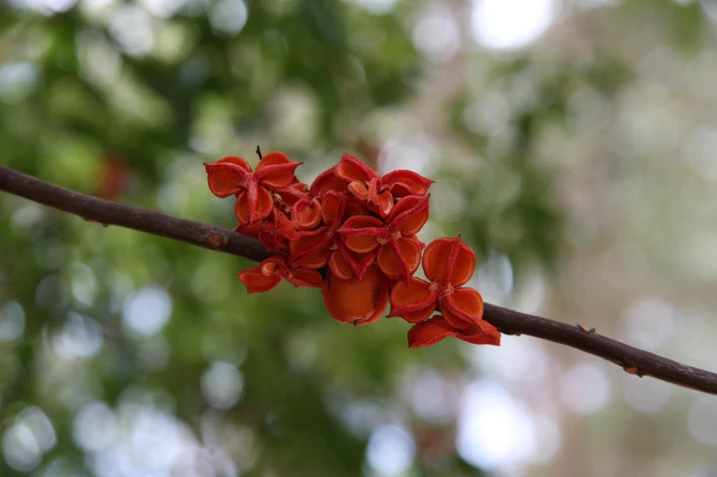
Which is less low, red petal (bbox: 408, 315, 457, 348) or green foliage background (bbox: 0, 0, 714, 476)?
red petal (bbox: 408, 315, 457, 348)

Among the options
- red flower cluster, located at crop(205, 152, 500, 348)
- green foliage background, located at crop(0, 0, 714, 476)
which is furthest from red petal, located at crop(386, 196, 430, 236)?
green foliage background, located at crop(0, 0, 714, 476)

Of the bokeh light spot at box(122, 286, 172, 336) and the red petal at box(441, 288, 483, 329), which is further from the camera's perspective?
the bokeh light spot at box(122, 286, 172, 336)

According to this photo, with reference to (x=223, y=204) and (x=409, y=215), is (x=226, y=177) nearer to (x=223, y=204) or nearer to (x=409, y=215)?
(x=409, y=215)

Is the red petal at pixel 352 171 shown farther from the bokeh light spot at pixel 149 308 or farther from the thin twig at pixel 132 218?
the bokeh light spot at pixel 149 308

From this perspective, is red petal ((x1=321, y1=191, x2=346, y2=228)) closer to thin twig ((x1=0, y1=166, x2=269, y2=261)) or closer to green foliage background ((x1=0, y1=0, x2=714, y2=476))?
thin twig ((x1=0, y1=166, x2=269, y2=261))

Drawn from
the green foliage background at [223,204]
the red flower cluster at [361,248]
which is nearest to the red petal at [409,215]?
the red flower cluster at [361,248]

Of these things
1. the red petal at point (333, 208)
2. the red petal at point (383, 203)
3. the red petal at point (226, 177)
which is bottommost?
the red petal at point (226, 177)

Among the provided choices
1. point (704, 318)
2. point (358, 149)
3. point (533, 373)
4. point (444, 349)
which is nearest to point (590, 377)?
point (533, 373)
